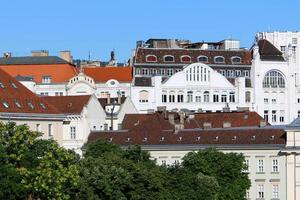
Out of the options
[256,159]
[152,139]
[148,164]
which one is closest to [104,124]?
[152,139]

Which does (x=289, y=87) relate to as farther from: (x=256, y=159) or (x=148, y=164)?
(x=148, y=164)

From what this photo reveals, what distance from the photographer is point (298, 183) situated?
450ft

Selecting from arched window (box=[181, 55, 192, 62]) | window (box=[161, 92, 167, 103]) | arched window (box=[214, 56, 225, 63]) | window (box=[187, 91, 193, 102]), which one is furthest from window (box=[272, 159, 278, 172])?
arched window (box=[214, 56, 225, 63])

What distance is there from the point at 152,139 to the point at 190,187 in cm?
3070

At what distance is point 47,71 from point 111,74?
315 inches

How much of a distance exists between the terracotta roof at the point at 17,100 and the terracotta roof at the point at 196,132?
1340cm

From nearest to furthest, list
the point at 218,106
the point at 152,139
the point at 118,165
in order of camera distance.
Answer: the point at 118,165, the point at 152,139, the point at 218,106

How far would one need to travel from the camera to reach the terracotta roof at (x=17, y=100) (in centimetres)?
13175

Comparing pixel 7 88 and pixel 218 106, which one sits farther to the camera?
pixel 218 106

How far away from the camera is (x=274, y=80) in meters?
199

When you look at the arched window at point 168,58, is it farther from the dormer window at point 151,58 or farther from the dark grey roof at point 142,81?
the dark grey roof at point 142,81

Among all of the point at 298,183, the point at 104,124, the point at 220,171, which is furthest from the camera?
the point at 104,124

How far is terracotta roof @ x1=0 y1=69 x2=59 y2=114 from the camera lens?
131750 millimetres

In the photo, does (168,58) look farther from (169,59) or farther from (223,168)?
(223,168)
